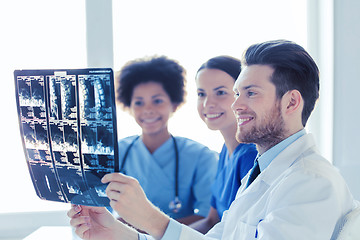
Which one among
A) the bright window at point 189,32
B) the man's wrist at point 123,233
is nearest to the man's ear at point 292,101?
the man's wrist at point 123,233

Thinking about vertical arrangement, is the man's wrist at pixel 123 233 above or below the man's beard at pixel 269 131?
below

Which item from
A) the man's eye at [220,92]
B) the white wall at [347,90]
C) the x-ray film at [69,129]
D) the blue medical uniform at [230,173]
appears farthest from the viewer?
the white wall at [347,90]

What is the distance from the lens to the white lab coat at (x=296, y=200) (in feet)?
2.51

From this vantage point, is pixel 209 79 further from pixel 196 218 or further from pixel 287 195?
pixel 287 195

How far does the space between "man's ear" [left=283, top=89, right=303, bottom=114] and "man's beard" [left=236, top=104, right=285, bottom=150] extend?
0.08 ft

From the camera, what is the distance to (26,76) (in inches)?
36.8

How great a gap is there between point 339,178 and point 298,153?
124 millimetres

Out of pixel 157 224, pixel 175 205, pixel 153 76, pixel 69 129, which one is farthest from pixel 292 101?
pixel 153 76

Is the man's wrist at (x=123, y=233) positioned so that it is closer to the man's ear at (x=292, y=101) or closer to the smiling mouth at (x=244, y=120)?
the smiling mouth at (x=244, y=120)

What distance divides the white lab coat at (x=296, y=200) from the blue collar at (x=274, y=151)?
3cm

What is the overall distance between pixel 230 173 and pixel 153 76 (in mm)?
694

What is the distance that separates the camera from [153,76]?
6.16ft

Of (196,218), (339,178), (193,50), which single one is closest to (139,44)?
(193,50)

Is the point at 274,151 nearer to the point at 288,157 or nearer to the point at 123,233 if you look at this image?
the point at 288,157
